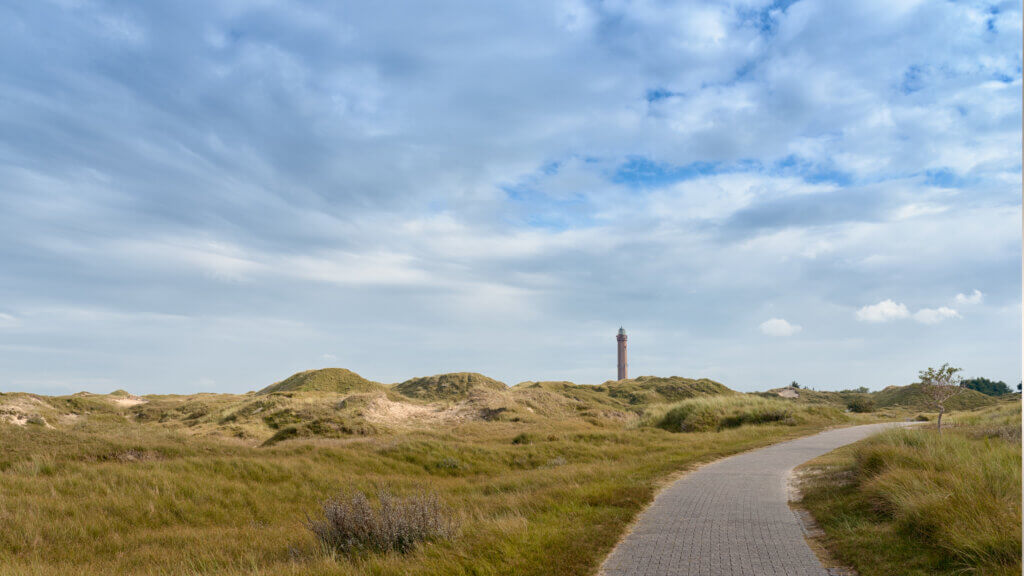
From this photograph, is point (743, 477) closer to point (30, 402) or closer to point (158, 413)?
point (30, 402)

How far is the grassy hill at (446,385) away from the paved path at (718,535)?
5648 cm

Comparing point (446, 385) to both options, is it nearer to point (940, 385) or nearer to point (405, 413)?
point (405, 413)

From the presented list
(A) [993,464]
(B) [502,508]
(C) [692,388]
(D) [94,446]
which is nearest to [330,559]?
(B) [502,508]

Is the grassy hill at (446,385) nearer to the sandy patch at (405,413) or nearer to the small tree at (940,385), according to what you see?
the sandy patch at (405,413)

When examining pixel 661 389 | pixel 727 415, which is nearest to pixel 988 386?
pixel 661 389

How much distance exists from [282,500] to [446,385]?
58875mm

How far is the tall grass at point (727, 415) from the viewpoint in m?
34.3

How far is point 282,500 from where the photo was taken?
14.3m

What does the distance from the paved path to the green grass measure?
0.65 m

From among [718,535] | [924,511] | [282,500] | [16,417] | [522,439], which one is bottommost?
[282,500]

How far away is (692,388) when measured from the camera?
82.9 m

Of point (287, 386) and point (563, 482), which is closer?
point (563, 482)

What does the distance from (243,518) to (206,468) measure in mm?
3901

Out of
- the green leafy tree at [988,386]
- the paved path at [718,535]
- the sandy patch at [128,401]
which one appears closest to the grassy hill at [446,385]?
the sandy patch at [128,401]
